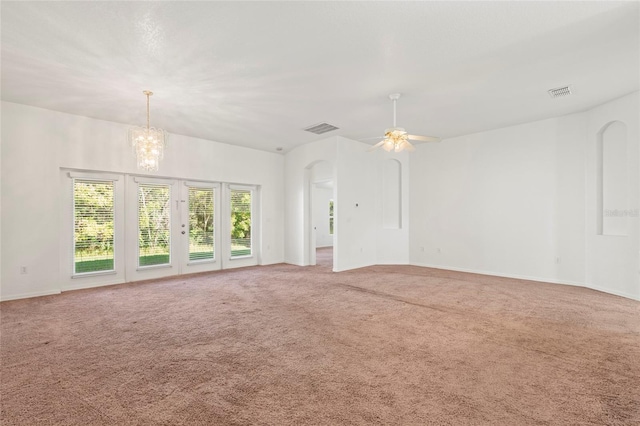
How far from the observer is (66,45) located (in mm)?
3221

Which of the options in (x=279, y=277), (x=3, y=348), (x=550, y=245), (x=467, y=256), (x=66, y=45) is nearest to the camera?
(x=3, y=348)

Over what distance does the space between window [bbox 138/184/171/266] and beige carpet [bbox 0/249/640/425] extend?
5.13ft

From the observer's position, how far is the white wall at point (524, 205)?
5.26 m

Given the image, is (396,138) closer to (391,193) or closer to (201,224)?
(391,193)

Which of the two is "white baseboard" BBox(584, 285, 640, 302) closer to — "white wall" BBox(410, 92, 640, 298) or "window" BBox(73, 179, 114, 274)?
"white wall" BBox(410, 92, 640, 298)

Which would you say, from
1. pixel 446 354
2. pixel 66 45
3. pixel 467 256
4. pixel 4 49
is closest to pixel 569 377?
pixel 446 354

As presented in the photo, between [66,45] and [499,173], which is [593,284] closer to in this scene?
[499,173]

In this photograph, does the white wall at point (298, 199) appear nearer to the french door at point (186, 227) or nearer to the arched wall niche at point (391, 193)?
the french door at point (186, 227)

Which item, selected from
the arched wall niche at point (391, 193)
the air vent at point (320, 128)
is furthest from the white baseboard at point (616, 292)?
the air vent at point (320, 128)

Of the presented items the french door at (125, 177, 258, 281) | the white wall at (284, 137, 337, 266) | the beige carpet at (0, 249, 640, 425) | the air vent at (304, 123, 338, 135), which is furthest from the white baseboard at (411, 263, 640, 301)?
the french door at (125, 177, 258, 281)

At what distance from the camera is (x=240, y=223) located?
7.93 meters

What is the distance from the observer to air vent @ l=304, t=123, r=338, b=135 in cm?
628

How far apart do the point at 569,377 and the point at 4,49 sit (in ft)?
20.7

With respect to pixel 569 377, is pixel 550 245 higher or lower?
higher
